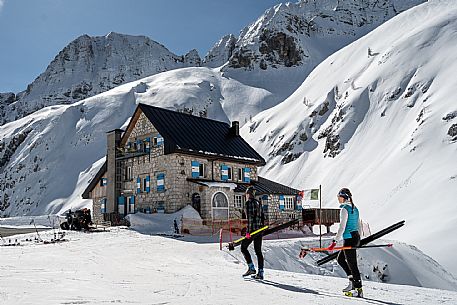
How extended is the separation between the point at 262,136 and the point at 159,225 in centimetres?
4429

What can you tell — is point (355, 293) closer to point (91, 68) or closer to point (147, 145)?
point (147, 145)

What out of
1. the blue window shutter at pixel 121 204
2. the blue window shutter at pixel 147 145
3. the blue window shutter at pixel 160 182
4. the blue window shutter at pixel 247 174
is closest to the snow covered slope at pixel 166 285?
the blue window shutter at pixel 160 182

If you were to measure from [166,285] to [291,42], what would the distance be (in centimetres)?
10994

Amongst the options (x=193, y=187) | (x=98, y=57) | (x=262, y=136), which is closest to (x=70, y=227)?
(x=193, y=187)

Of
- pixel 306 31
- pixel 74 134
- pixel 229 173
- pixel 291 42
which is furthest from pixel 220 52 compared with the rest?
pixel 229 173

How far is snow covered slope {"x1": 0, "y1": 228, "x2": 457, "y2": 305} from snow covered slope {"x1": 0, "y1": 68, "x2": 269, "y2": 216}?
54.0 meters

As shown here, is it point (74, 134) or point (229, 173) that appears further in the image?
point (74, 134)

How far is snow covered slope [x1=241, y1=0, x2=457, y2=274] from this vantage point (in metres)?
30.6

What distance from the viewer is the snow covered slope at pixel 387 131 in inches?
1206

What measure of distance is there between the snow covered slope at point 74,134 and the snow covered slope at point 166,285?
177 ft

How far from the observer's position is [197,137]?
31172 millimetres

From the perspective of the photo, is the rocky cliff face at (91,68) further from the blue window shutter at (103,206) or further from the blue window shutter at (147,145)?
the blue window shutter at (147,145)

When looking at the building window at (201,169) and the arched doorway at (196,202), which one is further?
the building window at (201,169)

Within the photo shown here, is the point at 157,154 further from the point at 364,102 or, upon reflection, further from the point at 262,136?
the point at 262,136
